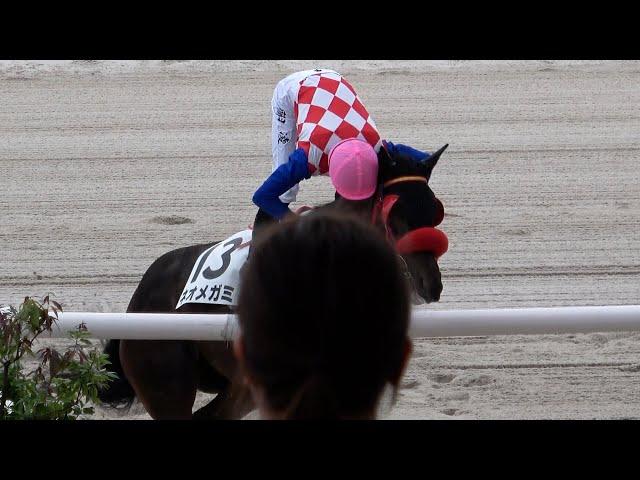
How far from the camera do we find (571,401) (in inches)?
183

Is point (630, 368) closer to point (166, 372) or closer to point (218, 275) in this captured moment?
point (218, 275)

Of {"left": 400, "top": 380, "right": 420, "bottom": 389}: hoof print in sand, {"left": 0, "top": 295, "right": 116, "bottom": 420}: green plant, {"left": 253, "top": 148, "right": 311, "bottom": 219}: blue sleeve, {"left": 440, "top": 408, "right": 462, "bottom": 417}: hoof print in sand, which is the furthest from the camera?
{"left": 400, "top": 380, "right": 420, "bottom": 389}: hoof print in sand

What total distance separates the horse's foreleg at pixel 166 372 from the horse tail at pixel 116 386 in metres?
0.15

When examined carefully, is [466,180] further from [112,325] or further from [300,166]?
[112,325]

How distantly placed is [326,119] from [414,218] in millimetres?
792

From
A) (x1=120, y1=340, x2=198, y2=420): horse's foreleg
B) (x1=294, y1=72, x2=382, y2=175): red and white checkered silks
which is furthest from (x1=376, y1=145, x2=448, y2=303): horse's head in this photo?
(x1=120, y1=340, x2=198, y2=420): horse's foreleg

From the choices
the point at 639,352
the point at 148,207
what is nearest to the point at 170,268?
the point at 639,352

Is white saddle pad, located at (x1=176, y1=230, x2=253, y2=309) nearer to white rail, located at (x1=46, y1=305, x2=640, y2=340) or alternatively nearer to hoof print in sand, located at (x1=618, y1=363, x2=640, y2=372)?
white rail, located at (x1=46, y1=305, x2=640, y2=340)

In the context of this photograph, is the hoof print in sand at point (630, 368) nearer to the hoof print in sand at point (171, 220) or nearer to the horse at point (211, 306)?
the horse at point (211, 306)

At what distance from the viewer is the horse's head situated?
11.5 feet

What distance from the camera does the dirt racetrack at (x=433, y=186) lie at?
16.4 feet

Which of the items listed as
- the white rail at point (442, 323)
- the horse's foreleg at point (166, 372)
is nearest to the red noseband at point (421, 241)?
the white rail at point (442, 323)

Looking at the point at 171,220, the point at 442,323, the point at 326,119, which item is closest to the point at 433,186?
the point at 171,220

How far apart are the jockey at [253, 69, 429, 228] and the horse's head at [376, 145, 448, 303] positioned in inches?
3.3
